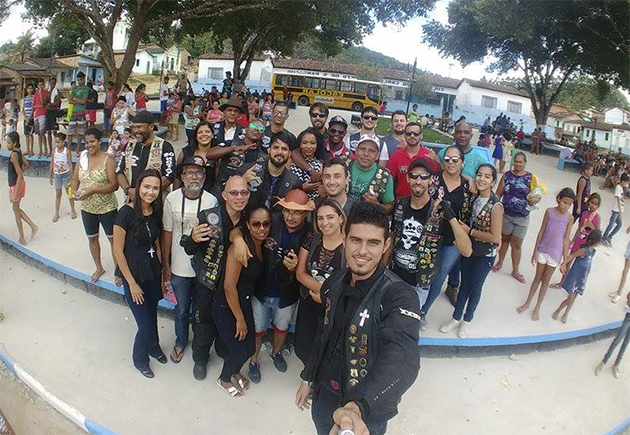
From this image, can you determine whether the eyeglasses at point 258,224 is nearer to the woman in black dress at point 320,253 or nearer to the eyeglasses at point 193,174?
the woman in black dress at point 320,253

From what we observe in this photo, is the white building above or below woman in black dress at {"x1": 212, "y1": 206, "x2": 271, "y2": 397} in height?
above

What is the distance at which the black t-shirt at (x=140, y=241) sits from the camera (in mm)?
3092

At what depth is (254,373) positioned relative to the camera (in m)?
3.55

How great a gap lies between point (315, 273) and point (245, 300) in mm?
624

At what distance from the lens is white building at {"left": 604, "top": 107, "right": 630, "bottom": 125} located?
56.7 metres

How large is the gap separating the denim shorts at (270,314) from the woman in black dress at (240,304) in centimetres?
10

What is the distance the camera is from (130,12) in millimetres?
15188

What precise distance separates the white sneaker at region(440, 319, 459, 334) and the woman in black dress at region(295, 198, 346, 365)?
1672mm

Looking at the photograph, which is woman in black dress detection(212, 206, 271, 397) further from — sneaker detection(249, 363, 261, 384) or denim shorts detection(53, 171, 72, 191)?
denim shorts detection(53, 171, 72, 191)

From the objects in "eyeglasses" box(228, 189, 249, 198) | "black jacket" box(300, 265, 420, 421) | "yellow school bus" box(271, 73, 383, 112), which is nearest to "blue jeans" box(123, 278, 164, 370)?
"eyeglasses" box(228, 189, 249, 198)

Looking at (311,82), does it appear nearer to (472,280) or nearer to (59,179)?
(59,179)

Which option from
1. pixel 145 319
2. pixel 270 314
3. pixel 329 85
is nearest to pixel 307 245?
pixel 270 314

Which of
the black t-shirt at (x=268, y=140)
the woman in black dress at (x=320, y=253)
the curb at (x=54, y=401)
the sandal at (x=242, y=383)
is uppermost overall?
the black t-shirt at (x=268, y=140)

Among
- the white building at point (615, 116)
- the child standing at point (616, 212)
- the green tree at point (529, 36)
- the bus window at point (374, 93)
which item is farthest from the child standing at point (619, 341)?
the white building at point (615, 116)
